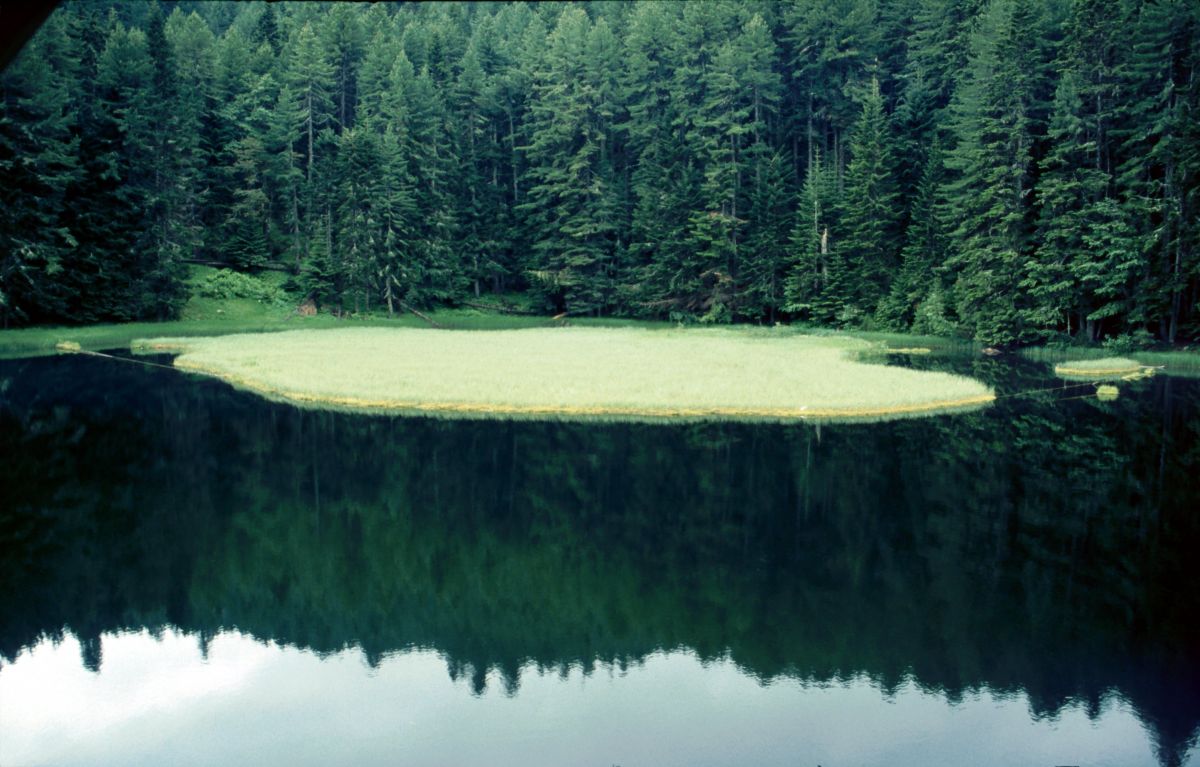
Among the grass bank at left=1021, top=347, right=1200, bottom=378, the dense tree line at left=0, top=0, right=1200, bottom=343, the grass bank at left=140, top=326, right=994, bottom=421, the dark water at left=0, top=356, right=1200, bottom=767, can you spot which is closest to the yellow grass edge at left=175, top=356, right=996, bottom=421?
the grass bank at left=140, top=326, right=994, bottom=421

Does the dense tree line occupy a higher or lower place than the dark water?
higher

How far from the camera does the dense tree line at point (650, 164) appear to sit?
47.9 m

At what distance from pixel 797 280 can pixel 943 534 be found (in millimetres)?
47473

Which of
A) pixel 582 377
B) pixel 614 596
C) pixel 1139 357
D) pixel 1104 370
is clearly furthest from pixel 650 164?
pixel 614 596

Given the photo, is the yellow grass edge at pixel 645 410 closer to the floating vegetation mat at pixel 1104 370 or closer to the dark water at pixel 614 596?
the dark water at pixel 614 596

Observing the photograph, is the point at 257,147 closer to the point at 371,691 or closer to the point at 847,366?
the point at 847,366

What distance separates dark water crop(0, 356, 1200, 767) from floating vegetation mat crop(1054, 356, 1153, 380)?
14855 mm

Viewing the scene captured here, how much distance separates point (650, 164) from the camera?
73062 mm

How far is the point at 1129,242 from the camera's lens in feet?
148

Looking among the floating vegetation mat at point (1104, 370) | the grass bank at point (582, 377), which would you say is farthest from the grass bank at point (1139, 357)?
the grass bank at point (582, 377)

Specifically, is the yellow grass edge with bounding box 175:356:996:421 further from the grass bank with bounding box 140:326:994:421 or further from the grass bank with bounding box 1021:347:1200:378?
the grass bank with bounding box 1021:347:1200:378

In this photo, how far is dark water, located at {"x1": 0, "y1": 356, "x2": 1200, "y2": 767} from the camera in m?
10.6

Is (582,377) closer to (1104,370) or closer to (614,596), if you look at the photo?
(614,596)

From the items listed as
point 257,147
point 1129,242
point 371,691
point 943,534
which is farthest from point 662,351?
point 257,147
